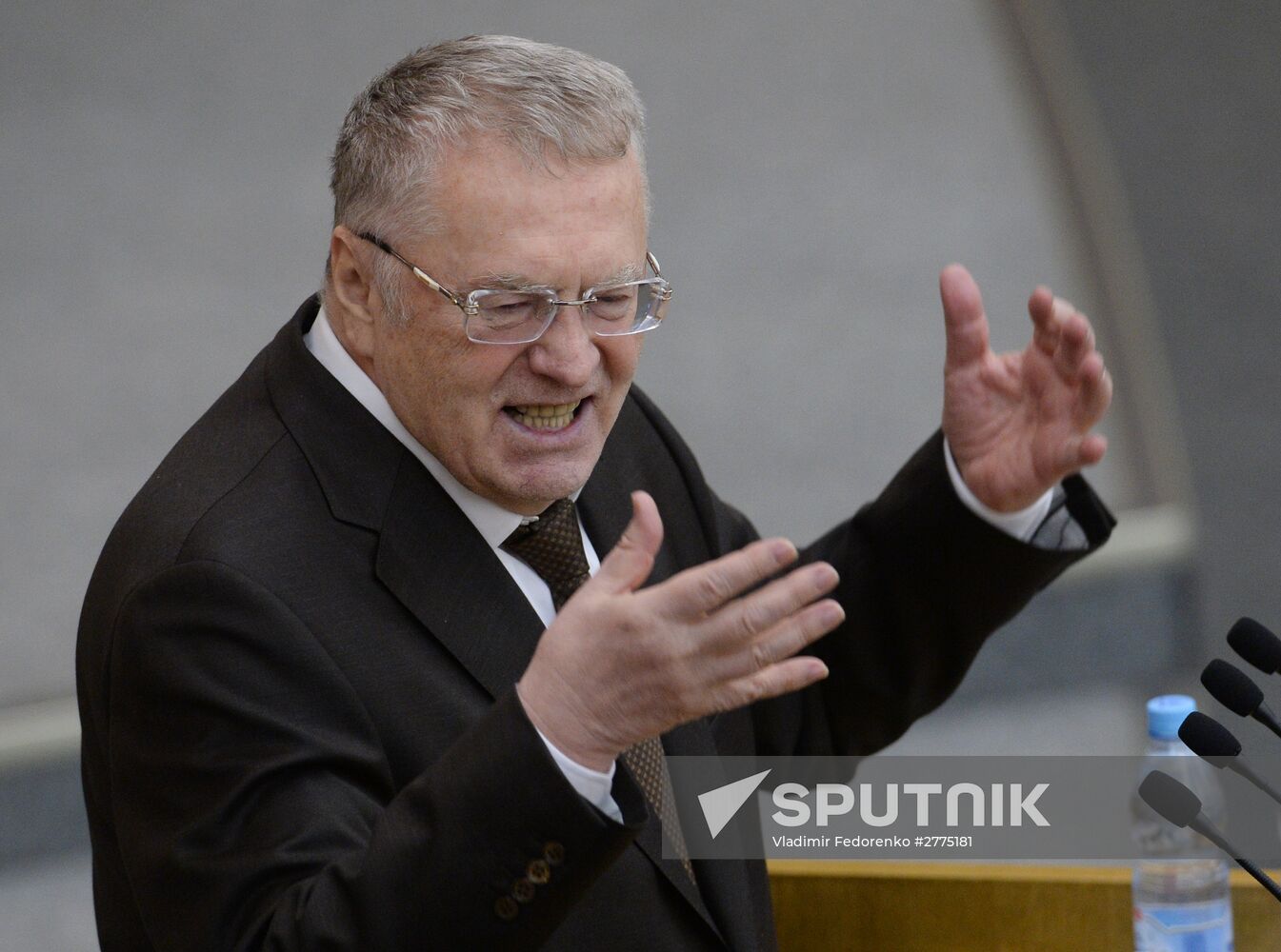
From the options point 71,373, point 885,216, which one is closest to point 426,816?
point 71,373

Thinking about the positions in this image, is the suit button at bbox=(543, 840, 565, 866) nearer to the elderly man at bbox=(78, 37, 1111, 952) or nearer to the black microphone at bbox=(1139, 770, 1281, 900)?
the elderly man at bbox=(78, 37, 1111, 952)

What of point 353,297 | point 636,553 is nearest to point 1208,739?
point 636,553

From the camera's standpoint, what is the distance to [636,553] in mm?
1349

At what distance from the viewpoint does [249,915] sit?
4.85 feet

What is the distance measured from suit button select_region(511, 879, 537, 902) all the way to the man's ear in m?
0.67

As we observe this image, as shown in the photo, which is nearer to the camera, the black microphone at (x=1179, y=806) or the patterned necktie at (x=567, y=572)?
the black microphone at (x=1179, y=806)

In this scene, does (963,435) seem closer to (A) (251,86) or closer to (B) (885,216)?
(A) (251,86)

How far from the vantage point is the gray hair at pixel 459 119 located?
1.70 meters

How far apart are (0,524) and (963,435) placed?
262 centimetres

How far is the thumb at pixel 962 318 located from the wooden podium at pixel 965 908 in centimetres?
63

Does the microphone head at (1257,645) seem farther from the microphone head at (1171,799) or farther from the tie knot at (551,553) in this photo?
the tie knot at (551,553)

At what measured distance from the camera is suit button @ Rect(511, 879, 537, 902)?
1.39 metres

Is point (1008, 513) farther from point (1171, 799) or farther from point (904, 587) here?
point (1171, 799)

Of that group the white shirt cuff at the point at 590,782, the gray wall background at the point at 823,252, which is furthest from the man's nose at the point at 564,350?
the gray wall background at the point at 823,252
